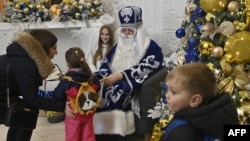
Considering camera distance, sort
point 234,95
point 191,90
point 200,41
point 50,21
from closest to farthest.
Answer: point 191,90 < point 234,95 < point 200,41 < point 50,21

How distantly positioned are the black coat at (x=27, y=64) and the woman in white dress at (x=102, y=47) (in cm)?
143

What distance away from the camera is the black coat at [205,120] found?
4.98 ft

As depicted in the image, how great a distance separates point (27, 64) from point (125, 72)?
3.94 feet

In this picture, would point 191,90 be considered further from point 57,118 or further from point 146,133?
point 57,118

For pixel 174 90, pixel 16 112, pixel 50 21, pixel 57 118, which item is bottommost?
pixel 57 118

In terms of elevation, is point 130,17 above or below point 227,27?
above

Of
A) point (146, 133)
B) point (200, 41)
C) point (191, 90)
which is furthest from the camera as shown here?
point (146, 133)

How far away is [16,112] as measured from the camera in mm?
2713

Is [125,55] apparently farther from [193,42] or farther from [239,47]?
[239,47]

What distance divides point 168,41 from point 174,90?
297 cm

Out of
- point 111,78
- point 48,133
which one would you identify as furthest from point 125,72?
point 48,133

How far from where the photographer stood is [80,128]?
321 cm

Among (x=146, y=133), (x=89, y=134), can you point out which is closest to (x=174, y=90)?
(x=89, y=134)

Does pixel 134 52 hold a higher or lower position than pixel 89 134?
higher
